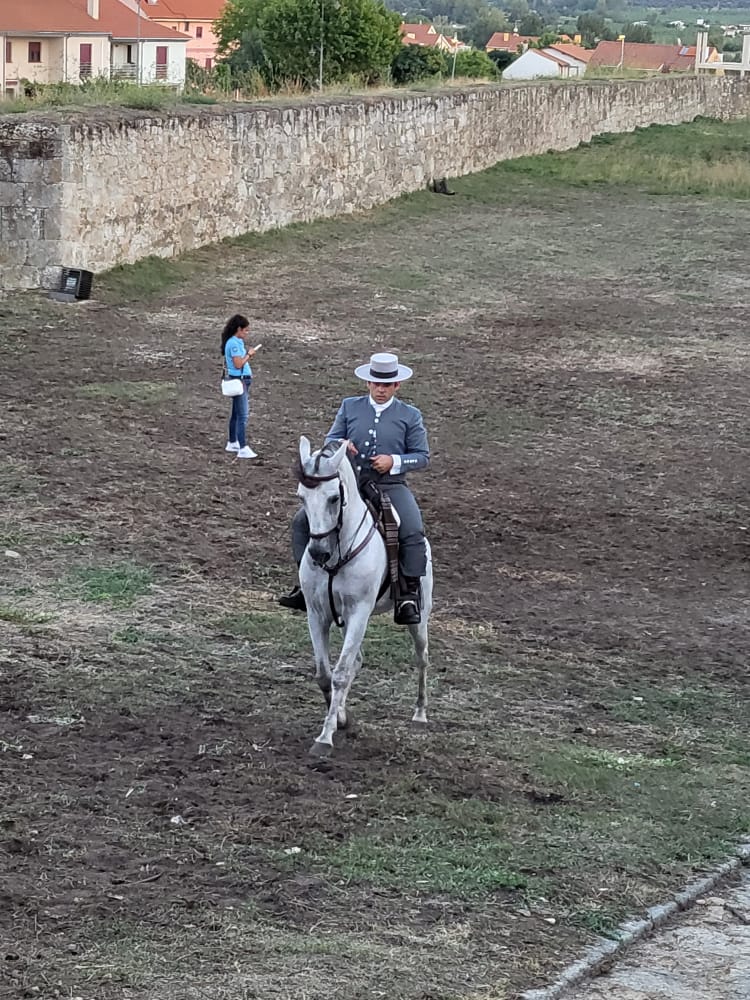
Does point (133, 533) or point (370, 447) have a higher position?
point (370, 447)

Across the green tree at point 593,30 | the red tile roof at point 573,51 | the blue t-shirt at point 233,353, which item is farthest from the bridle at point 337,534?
the green tree at point 593,30

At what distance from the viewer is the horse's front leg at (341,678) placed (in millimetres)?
7480

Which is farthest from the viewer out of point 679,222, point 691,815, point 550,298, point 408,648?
point 679,222

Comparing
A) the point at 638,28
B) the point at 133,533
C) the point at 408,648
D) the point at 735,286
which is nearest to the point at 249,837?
the point at 408,648

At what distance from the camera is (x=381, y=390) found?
792cm

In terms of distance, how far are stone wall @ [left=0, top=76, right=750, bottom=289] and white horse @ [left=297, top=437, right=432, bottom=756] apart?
11769mm

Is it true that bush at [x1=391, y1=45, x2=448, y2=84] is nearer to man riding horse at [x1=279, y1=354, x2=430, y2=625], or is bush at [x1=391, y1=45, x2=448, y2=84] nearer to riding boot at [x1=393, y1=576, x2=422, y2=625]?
man riding horse at [x1=279, y1=354, x2=430, y2=625]

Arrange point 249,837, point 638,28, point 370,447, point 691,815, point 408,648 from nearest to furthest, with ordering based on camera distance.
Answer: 1. point 249,837
2. point 691,815
3. point 370,447
4. point 408,648
5. point 638,28

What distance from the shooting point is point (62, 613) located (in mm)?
9336

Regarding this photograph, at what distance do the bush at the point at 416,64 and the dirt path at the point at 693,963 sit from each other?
37.7 m

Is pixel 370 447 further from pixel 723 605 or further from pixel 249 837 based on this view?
pixel 723 605

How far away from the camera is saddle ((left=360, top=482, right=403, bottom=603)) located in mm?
7730

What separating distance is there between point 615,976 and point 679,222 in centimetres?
2283

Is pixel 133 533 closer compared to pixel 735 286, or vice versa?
pixel 133 533
